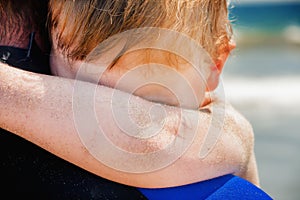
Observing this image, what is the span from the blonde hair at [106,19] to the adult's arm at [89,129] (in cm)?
8

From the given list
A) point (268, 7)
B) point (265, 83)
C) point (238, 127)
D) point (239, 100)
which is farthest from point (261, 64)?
point (268, 7)

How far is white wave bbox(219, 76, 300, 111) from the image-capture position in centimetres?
536

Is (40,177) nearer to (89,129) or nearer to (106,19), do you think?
(89,129)

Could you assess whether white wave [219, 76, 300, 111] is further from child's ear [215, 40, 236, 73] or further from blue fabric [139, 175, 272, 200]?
blue fabric [139, 175, 272, 200]

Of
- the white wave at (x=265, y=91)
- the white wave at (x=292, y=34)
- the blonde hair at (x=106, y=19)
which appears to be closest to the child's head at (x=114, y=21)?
the blonde hair at (x=106, y=19)

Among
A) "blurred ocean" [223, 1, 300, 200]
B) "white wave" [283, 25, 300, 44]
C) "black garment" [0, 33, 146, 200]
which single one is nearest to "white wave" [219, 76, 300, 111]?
"blurred ocean" [223, 1, 300, 200]

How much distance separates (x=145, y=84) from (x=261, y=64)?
290 inches

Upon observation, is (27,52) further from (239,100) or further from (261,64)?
(261,64)

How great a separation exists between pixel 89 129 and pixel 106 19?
19 cm

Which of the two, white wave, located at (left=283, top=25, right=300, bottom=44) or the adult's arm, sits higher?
the adult's arm

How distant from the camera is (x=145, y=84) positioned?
0.98 meters

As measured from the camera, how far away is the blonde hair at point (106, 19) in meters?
0.93

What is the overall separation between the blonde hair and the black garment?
177 millimetres

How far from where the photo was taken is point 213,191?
956 mm
